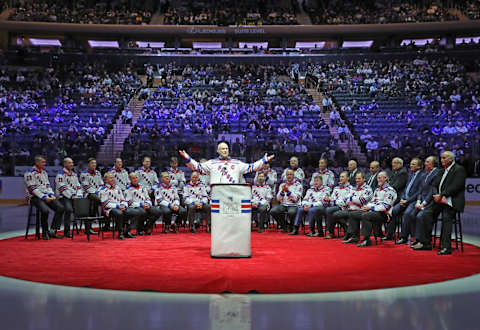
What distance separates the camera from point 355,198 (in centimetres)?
1110

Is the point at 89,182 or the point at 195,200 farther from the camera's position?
the point at 195,200

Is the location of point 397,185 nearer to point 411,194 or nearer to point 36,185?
point 411,194

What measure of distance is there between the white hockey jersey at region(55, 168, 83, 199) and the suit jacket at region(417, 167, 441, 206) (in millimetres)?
7253

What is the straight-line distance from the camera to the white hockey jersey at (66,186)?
39.9 feet

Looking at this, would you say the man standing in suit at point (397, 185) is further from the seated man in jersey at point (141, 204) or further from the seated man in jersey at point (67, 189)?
the seated man in jersey at point (67, 189)

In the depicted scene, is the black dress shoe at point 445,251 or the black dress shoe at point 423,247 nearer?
the black dress shoe at point 445,251

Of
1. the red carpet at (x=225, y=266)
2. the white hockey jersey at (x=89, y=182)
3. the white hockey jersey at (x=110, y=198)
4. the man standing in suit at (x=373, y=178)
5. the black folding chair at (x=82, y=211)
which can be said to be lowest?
the red carpet at (x=225, y=266)

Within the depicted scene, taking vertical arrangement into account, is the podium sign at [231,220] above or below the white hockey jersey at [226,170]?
below

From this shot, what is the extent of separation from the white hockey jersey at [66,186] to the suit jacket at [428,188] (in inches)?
286

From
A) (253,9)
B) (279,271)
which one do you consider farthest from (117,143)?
(253,9)

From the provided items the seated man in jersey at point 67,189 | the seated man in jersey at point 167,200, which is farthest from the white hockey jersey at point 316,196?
the seated man in jersey at point 67,189

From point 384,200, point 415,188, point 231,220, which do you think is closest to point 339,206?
point 384,200

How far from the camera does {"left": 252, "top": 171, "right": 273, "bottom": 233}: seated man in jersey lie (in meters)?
13.3

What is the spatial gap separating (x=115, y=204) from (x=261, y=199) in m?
3.75
